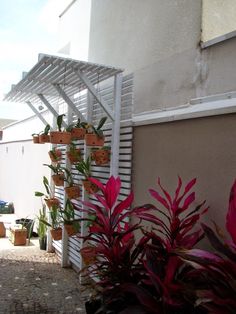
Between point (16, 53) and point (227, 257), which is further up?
point (16, 53)

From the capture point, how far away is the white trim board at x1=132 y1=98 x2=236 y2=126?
8.28 ft

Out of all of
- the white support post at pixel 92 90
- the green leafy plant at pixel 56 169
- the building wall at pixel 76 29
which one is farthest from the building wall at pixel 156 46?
the green leafy plant at pixel 56 169

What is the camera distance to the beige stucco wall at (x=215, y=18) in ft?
10.8

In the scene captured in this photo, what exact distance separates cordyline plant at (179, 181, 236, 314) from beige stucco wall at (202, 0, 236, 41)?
6.69 ft

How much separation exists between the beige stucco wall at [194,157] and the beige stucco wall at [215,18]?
101cm

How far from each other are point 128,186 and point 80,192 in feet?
3.96

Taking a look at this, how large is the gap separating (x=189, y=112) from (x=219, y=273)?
146 centimetres

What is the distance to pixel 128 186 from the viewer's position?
3.85 m

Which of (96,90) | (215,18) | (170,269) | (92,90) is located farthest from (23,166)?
(170,269)

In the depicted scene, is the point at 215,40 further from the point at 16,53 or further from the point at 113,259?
the point at 16,53

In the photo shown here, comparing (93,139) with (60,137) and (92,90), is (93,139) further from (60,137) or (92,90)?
(92,90)

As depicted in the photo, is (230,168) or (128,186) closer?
(230,168)

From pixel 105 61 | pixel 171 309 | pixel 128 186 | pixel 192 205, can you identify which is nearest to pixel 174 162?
pixel 192 205

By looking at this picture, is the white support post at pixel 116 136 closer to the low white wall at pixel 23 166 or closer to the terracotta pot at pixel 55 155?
the terracotta pot at pixel 55 155
